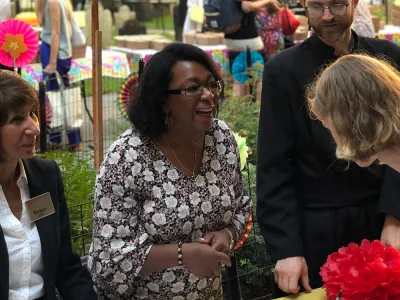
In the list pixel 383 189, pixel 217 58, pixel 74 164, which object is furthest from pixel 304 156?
pixel 217 58

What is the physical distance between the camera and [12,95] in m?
1.87

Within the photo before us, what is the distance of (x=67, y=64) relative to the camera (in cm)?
573

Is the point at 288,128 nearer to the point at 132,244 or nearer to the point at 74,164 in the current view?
the point at 132,244

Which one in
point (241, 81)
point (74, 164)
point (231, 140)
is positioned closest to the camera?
point (231, 140)

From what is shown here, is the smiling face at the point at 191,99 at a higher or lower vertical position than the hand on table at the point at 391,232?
higher

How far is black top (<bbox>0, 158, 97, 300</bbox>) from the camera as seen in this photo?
1.95 metres

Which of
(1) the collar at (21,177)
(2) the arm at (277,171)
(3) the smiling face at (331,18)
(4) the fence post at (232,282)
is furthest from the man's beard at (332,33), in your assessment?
(1) the collar at (21,177)

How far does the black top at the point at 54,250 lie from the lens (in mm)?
1945

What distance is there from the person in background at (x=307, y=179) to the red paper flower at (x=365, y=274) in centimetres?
23

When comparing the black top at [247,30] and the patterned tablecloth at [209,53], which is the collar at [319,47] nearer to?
the black top at [247,30]

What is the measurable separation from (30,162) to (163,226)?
1.37 feet

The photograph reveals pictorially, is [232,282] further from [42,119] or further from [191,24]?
[191,24]

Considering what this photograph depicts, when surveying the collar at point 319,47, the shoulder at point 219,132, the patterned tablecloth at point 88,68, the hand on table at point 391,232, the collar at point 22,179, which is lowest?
the patterned tablecloth at point 88,68

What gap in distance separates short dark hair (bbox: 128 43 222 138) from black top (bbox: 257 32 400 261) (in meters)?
0.25
